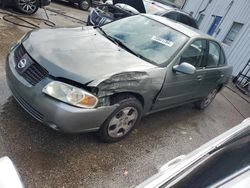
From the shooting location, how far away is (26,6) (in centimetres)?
830

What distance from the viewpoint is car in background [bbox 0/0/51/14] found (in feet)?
26.4

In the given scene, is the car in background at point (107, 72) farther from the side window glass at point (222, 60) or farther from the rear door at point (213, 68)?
the side window glass at point (222, 60)

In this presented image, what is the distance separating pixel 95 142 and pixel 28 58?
1.36m

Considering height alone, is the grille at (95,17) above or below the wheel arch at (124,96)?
below

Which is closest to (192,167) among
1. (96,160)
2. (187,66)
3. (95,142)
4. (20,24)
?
(96,160)

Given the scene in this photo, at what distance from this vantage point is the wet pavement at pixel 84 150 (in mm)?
2736

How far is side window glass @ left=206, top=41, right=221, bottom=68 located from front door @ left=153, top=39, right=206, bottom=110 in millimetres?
236

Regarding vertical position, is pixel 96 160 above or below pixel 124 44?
below

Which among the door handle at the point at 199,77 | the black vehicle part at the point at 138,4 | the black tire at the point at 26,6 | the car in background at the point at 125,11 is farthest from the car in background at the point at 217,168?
the black tire at the point at 26,6

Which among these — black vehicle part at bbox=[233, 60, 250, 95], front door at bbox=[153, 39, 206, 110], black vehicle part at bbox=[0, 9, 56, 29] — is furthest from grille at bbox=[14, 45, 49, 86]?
black vehicle part at bbox=[233, 60, 250, 95]

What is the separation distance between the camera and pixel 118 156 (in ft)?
10.7

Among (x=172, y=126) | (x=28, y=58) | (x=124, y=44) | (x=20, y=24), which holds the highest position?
(x=124, y=44)

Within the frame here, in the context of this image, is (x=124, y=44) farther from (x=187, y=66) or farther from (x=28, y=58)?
(x=28, y=58)

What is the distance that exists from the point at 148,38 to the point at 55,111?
194 centimetres
